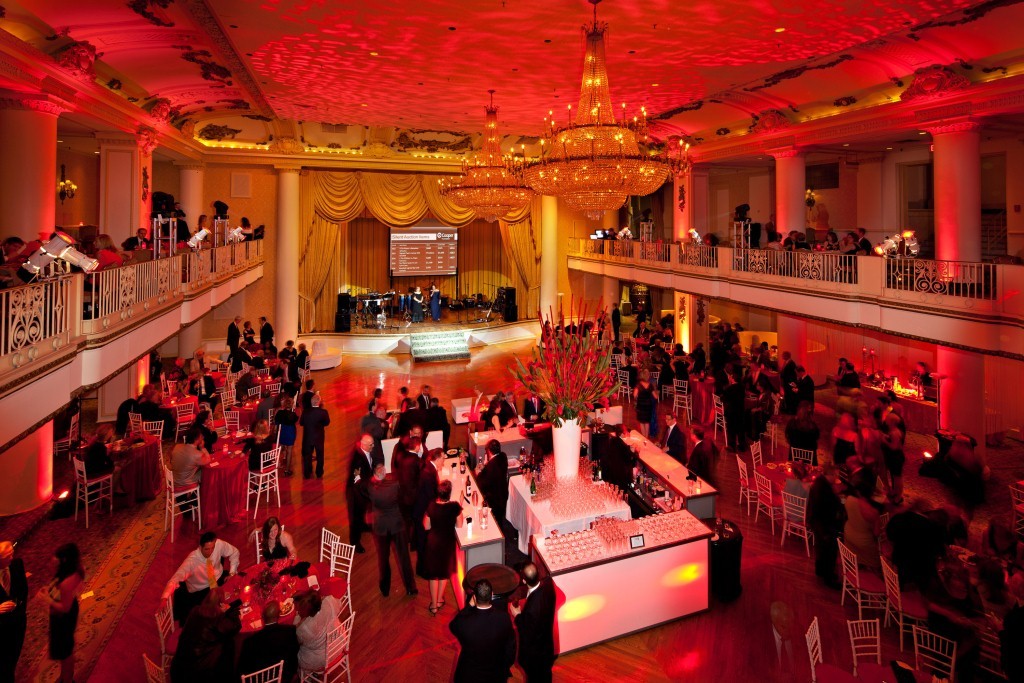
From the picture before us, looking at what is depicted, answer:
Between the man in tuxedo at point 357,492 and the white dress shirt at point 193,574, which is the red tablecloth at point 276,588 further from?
the man in tuxedo at point 357,492

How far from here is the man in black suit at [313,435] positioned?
8117 mm

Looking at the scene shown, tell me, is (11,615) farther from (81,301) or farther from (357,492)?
(357,492)

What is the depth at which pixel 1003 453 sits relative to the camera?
937 cm

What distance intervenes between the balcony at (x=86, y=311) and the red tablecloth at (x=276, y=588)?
2.08 m

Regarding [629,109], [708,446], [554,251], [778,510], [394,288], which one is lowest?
[778,510]

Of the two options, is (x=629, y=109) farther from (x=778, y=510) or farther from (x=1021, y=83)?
(x=778, y=510)

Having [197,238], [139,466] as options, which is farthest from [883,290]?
[139,466]

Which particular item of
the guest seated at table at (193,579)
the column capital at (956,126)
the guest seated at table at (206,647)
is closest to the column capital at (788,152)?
the column capital at (956,126)

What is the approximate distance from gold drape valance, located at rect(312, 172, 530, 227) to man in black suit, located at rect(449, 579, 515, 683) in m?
14.0

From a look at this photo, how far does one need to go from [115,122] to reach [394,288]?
35.7 feet

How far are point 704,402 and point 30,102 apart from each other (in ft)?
35.5

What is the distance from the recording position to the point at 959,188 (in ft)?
28.3

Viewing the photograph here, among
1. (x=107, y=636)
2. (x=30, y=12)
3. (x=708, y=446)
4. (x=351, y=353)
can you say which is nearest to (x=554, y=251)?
(x=351, y=353)

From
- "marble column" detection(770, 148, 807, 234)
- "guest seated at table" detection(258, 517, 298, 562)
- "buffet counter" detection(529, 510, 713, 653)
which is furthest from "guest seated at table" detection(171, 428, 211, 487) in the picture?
"marble column" detection(770, 148, 807, 234)
